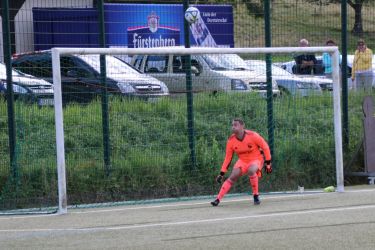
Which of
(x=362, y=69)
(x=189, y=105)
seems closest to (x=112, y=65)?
(x=189, y=105)

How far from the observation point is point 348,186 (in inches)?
595

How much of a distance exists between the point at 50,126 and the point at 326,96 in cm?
506

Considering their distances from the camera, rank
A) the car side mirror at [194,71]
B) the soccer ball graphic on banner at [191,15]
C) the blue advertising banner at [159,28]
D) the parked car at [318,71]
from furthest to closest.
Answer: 1. the blue advertising banner at [159,28]
2. the parked car at [318,71]
3. the car side mirror at [194,71]
4. the soccer ball graphic on banner at [191,15]

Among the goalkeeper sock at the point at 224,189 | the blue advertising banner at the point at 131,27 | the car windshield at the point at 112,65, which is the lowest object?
the goalkeeper sock at the point at 224,189

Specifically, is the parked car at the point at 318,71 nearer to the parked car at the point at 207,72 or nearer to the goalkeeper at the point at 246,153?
the parked car at the point at 207,72

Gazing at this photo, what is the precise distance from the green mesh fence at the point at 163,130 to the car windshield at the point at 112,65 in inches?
4.9

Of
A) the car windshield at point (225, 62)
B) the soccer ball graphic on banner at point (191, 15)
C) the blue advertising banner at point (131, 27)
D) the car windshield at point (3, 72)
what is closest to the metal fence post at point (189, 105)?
the soccer ball graphic on banner at point (191, 15)

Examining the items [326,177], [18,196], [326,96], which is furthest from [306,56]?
[18,196]

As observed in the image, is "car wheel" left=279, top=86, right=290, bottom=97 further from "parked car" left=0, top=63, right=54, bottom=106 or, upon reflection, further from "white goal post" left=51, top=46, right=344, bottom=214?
"parked car" left=0, top=63, right=54, bottom=106

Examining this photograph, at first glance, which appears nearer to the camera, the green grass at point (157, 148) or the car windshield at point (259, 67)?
the green grass at point (157, 148)

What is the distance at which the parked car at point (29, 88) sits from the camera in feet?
44.2

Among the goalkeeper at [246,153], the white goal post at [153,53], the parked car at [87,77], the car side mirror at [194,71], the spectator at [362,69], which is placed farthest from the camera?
the spectator at [362,69]

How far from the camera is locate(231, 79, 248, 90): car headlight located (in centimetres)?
1474

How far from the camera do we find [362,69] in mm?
17031
